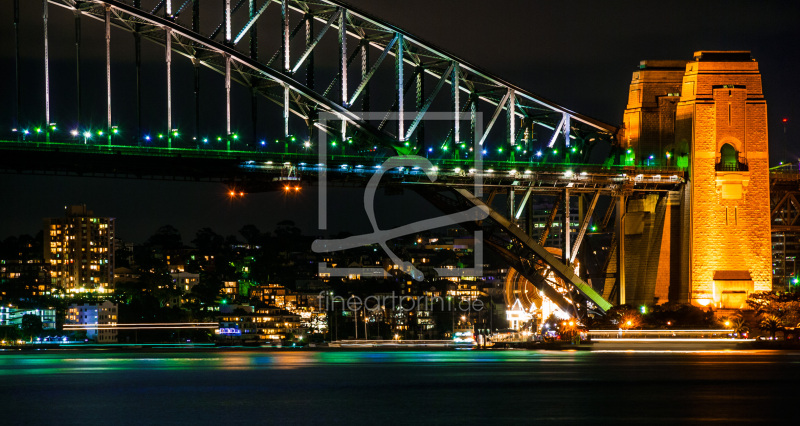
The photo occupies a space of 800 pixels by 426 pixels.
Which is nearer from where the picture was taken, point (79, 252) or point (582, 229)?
point (582, 229)

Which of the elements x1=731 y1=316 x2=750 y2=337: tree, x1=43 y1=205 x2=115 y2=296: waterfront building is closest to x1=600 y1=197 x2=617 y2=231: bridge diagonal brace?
x1=731 y1=316 x2=750 y2=337: tree

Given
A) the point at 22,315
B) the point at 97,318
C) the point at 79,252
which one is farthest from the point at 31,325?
the point at 79,252

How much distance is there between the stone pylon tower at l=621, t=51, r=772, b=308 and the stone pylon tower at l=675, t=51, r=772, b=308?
60 mm

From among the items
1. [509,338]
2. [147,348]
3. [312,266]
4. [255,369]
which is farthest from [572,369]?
[312,266]

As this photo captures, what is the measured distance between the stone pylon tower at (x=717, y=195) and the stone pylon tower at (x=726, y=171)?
0.20 ft

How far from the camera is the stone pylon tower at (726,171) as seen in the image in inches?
3533

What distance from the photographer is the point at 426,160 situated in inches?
3369

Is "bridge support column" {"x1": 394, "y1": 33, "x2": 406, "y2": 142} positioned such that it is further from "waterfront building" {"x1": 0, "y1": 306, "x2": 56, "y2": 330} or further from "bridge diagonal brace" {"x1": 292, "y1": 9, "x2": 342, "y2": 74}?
"waterfront building" {"x1": 0, "y1": 306, "x2": 56, "y2": 330}

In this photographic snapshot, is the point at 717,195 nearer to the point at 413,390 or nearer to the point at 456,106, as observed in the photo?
the point at 456,106

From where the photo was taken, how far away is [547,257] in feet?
297

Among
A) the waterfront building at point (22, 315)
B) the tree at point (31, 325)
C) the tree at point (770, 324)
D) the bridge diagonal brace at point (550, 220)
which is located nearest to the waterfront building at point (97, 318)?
the waterfront building at point (22, 315)

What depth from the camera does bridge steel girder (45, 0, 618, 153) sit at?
7856 centimetres

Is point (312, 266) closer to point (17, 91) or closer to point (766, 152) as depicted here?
point (766, 152)

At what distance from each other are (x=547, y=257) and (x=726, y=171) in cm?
1196
